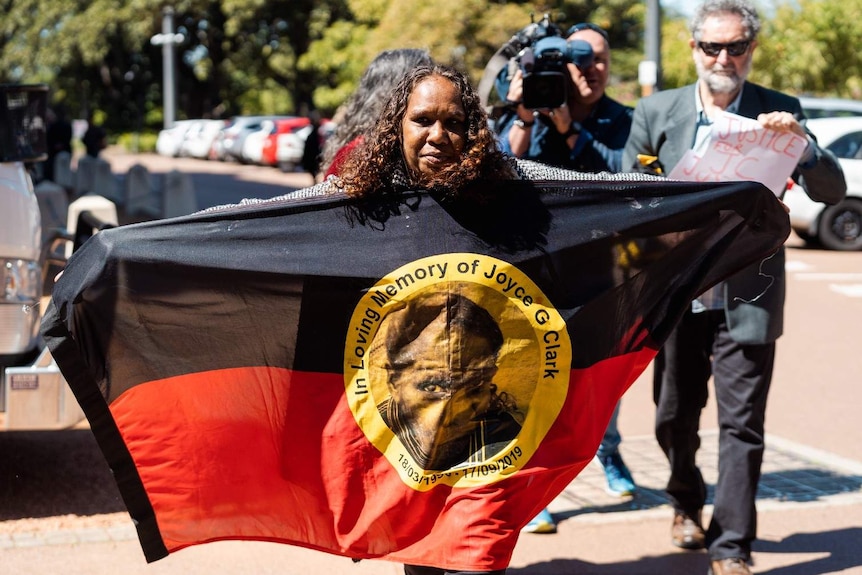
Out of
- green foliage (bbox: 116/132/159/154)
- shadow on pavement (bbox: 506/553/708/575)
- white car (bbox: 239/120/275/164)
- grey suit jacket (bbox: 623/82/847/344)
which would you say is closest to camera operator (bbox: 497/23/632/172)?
grey suit jacket (bbox: 623/82/847/344)

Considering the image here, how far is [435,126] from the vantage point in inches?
140

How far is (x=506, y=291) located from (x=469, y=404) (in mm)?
349

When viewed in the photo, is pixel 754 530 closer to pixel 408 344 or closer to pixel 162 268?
pixel 408 344

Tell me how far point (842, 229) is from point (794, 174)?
44.1 feet

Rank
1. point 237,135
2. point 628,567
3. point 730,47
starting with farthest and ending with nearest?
1. point 237,135
2. point 628,567
3. point 730,47

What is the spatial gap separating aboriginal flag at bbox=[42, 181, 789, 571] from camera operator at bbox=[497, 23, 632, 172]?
1.62m

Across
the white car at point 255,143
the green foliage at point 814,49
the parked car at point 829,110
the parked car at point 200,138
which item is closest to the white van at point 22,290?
the parked car at point 829,110

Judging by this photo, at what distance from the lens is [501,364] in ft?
12.0

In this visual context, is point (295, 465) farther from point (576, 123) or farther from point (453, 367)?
point (576, 123)

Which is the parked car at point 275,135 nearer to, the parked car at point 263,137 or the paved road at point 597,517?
the parked car at point 263,137

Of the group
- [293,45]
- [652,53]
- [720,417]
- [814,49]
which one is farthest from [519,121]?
[293,45]

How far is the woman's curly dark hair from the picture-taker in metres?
3.56

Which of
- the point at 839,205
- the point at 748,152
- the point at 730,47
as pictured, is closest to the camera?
the point at 748,152

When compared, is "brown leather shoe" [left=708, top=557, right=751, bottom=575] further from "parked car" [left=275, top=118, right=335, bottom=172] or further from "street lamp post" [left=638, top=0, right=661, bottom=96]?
"parked car" [left=275, top=118, right=335, bottom=172]
